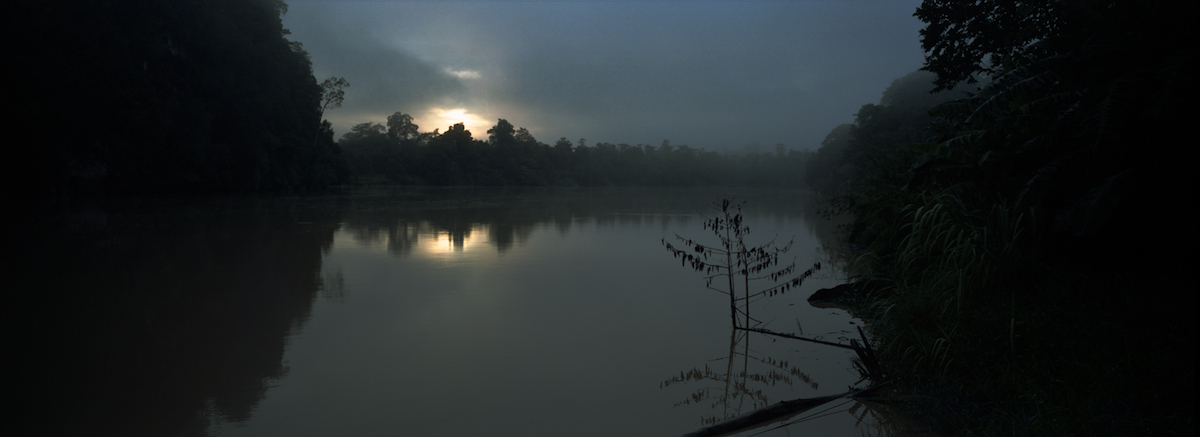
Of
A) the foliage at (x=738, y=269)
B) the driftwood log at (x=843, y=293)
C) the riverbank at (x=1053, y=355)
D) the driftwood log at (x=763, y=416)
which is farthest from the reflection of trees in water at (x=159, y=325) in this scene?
the driftwood log at (x=843, y=293)

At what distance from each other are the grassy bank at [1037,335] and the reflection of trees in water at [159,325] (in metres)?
4.21

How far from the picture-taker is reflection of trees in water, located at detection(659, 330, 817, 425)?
4020 millimetres

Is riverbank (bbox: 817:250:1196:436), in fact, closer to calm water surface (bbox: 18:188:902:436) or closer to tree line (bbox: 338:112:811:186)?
calm water surface (bbox: 18:188:902:436)

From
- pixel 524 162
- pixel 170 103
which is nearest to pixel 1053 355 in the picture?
pixel 170 103

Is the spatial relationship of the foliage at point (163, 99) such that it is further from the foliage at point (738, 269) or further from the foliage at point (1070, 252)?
the foliage at point (1070, 252)

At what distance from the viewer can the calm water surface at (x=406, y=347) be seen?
3773 mm

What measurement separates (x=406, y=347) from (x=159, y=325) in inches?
97.5

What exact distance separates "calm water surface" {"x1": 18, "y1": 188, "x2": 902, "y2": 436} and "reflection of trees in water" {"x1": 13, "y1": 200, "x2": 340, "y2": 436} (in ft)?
0.07

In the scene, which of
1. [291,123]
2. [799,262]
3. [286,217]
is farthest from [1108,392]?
[291,123]

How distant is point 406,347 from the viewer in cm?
519

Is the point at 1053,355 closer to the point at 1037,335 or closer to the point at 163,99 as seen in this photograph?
the point at 1037,335

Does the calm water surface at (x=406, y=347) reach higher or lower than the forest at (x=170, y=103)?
lower

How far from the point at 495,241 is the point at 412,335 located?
287 inches

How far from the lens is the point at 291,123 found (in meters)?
44.4
